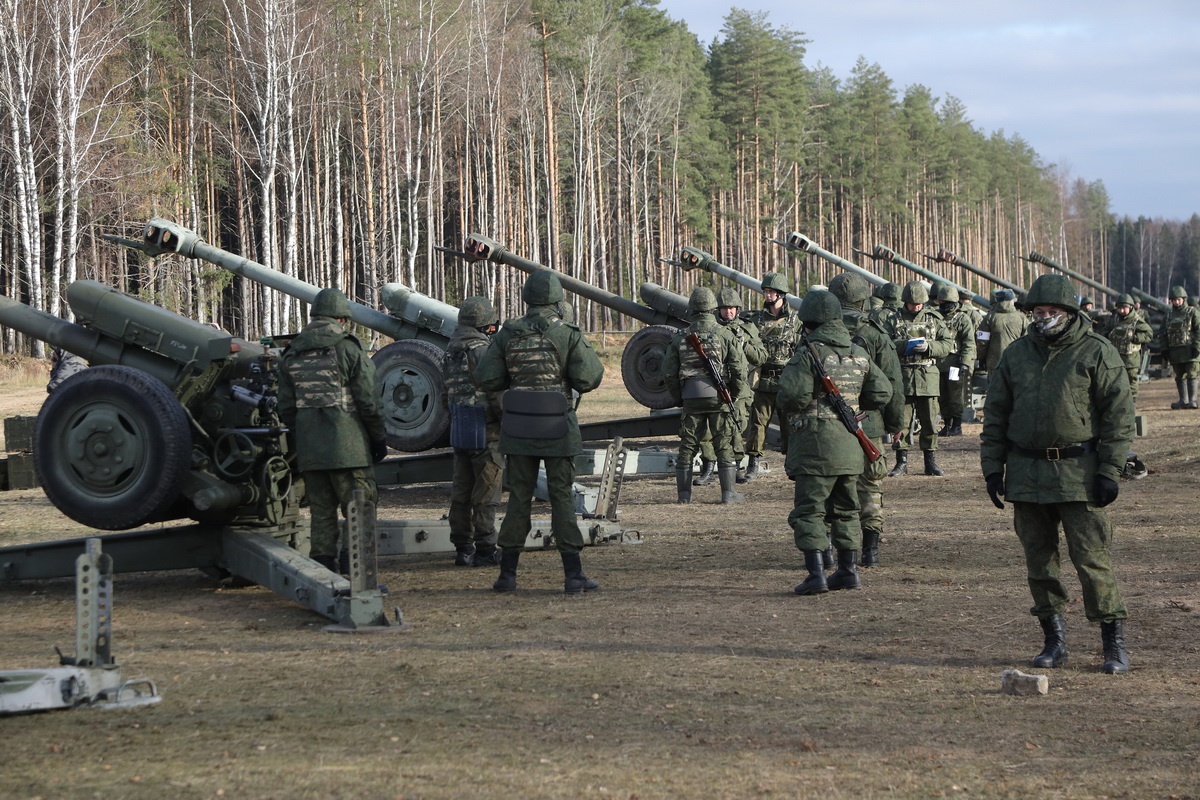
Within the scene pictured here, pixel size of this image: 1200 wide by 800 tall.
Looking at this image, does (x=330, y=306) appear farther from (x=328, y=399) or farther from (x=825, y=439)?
(x=825, y=439)

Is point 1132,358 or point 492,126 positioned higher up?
point 492,126

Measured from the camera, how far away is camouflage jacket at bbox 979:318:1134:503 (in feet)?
18.8

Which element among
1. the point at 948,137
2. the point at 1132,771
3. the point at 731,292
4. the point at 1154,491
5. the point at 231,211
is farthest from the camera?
the point at 948,137

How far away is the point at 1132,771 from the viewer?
14.8 ft

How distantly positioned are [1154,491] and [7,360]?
2207 cm

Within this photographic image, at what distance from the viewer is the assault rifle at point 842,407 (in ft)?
24.9

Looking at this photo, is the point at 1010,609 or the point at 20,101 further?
the point at 20,101

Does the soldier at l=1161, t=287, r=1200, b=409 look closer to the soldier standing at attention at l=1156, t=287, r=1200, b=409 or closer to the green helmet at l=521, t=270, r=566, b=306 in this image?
the soldier standing at attention at l=1156, t=287, r=1200, b=409

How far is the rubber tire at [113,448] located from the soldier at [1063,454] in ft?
14.2

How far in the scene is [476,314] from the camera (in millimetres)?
9539

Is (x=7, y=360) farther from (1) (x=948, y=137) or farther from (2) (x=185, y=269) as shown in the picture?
(1) (x=948, y=137)

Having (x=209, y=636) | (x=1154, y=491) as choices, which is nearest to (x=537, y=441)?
(x=209, y=636)

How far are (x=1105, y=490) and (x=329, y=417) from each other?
164 inches

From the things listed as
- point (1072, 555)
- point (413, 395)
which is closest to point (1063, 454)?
point (1072, 555)
